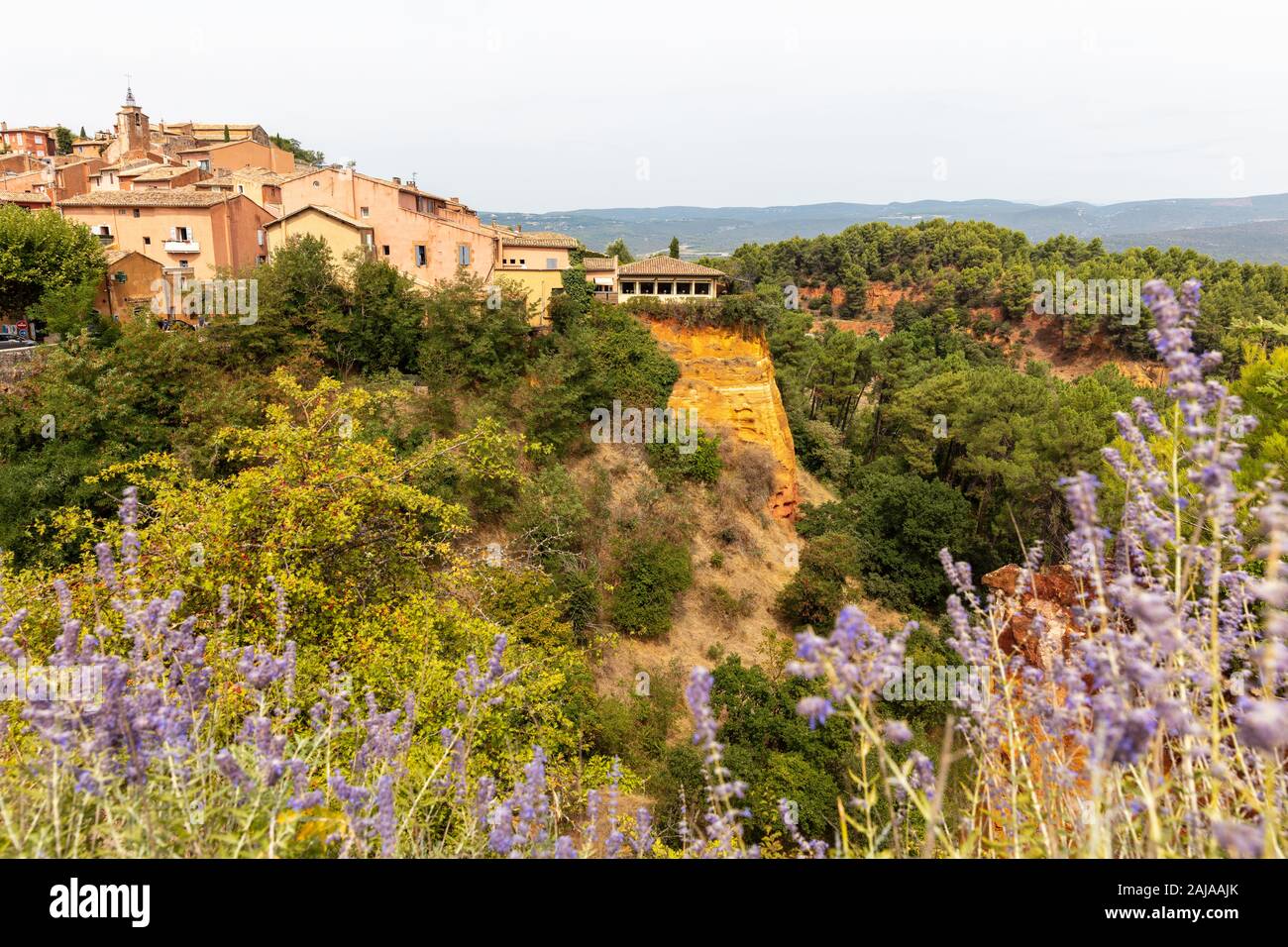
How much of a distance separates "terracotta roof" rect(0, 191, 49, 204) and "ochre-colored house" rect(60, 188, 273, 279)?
2621 millimetres

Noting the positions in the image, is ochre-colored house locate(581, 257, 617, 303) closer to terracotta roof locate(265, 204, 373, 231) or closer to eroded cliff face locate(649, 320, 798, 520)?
eroded cliff face locate(649, 320, 798, 520)

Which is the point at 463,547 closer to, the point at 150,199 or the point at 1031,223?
the point at 150,199

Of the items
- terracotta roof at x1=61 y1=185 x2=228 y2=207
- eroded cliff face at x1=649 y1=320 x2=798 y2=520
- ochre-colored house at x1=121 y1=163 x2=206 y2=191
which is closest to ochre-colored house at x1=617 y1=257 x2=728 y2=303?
eroded cliff face at x1=649 y1=320 x2=798 y2=520

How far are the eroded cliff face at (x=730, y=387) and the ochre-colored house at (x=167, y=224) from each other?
18122mm

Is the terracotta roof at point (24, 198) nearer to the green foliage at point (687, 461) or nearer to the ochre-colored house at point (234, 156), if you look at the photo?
the ochre-colored house at point (234, 156)

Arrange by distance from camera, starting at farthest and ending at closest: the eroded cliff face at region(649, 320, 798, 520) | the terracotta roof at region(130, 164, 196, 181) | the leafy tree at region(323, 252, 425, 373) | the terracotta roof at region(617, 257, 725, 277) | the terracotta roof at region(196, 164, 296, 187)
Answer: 1. the terracotta roof at region(617, 257, 725, 277)
2. the terracotta roof at region(130, 164, 196, 181)
3. the terracotta roof at region(196, 164, 296, 187)
4. the eroded cliff face at region(649, 320, 798, 520)
5. the leafy tree at region(323, 252, 425, 373)

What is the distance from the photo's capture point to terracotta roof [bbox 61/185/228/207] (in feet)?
91.8

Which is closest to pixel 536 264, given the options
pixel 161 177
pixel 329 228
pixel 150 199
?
pixel 329 228

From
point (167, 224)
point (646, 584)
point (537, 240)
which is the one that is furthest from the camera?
point (537, 240)

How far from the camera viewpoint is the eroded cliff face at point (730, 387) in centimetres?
2880

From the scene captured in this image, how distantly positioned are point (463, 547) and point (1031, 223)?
188 metres

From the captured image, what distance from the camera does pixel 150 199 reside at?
2833 cm

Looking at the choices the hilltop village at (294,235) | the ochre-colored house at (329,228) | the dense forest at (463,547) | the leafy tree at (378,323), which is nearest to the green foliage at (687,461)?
the dense forest at (463,547)
